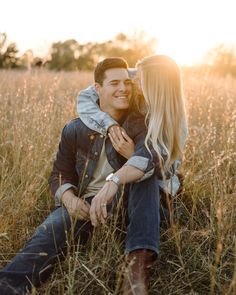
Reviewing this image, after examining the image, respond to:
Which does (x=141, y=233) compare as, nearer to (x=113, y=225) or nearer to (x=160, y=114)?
(x=113, y=225)

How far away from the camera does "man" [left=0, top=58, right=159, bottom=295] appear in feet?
7.06

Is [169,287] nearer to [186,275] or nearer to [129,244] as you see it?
[186,275]

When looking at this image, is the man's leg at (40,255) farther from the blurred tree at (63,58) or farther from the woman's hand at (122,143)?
the blurred tree at (63,58)

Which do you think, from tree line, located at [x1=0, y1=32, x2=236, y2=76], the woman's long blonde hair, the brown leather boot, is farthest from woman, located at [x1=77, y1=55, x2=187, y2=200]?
tree line, located at [x1=0, y1=32, x2=236, y2=76]

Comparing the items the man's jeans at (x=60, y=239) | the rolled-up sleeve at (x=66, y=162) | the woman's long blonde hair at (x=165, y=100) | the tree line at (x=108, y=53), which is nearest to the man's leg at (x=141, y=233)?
the man's jeans at (x=60, y=239)

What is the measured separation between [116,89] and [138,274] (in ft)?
3.67

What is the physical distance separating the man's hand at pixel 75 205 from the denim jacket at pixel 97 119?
412 mm

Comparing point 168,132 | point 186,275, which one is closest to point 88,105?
point 168,132

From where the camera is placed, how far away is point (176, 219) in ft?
8.87

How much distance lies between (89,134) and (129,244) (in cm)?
80

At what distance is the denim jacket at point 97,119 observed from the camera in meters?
2.65

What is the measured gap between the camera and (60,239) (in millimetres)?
2387

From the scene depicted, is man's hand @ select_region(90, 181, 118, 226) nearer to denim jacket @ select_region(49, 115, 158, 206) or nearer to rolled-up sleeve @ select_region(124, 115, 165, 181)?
rolled-up sleeve @ select_region(124, 115, 165, 181)

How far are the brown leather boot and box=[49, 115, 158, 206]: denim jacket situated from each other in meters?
0.57
